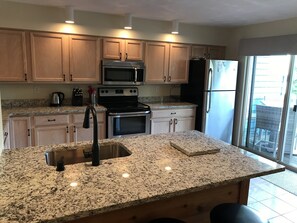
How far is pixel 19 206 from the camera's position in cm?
108

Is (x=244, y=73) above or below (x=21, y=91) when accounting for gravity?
above

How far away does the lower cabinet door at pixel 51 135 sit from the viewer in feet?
11.3

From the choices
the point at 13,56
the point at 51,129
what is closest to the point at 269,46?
the point at 51,129

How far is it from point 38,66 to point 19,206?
2928 mm

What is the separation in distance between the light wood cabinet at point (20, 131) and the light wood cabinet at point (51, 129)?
0.09 meters

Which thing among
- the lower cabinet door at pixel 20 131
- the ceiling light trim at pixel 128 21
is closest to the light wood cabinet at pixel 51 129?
the lower cabinet door at pixel 20 131

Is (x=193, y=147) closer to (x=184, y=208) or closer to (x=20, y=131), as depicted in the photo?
(x=184, y=208)

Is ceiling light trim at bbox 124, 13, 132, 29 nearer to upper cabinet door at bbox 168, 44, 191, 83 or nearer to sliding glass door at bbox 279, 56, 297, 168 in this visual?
upper cabinet door at bbox 168, 44, 191, 83

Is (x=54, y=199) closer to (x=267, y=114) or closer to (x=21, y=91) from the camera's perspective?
(x=21, y=91)

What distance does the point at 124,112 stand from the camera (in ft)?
12.7

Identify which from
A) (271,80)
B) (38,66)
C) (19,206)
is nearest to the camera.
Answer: (19,206)

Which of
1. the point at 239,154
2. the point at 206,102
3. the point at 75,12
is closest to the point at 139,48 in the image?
the point at 75,12

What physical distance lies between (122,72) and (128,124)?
911 mm

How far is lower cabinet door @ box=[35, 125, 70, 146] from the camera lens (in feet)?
11.3
